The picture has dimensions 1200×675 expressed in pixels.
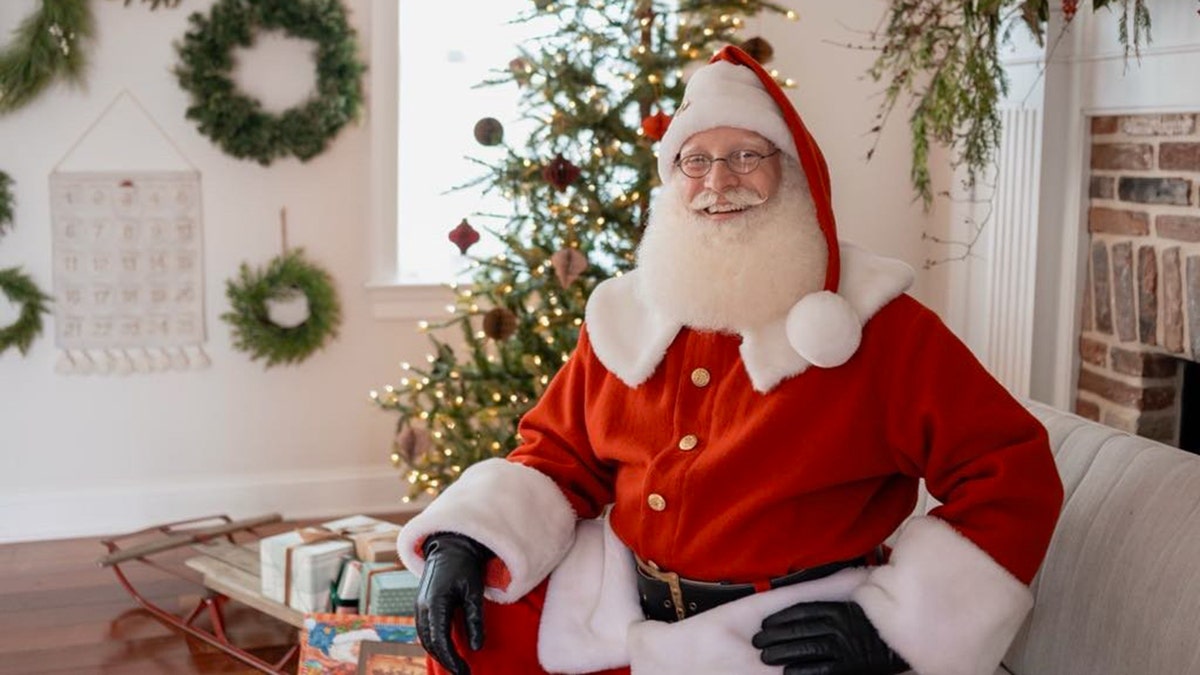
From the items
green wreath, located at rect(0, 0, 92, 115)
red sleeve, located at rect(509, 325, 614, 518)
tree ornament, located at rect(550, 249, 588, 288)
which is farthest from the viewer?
green wreath, located at rect(0, 0, 92, 115)

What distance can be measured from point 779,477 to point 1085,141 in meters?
1.81

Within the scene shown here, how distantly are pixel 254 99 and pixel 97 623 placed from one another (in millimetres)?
1696

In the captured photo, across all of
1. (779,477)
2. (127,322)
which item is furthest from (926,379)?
(127,322)

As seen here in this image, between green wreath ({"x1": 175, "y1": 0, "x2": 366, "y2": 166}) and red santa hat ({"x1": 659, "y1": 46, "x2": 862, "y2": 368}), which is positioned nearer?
red santa hat ({"x1": 659, "y1": 46, "x2": 862, "y2": 368})

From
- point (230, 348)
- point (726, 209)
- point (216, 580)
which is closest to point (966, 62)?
point (726, 209)

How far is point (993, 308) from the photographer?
11.9ft

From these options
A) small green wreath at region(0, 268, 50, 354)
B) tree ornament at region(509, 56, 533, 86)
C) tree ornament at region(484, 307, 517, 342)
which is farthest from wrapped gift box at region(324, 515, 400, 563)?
small green wreath at region(0, 268, 50, 354)

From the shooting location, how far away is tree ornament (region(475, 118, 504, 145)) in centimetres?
357

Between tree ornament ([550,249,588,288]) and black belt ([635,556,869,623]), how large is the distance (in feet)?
4.75

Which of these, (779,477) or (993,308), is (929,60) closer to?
(993,308)

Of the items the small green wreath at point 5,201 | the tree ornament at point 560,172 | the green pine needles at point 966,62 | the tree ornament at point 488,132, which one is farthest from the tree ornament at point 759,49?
the small green wreath at point 5,201

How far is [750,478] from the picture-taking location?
1911 mm

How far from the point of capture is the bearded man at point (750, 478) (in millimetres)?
1800

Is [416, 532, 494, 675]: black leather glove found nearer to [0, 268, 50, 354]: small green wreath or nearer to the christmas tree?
the christmas tree
